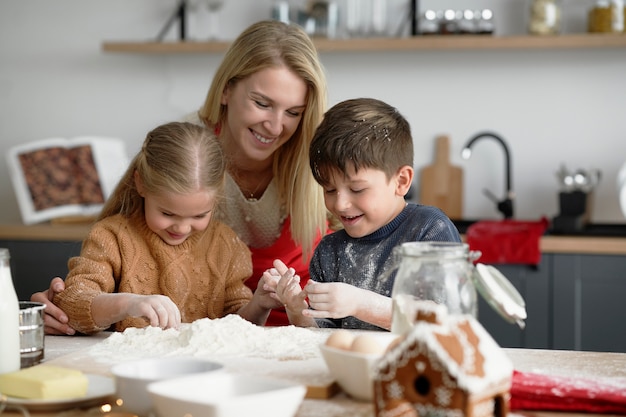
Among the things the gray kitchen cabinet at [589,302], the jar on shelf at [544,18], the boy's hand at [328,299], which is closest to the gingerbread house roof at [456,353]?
the boy's hand at [328,299]

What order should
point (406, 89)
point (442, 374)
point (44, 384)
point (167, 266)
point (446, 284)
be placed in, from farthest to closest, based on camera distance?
point (406, 89) < point (167, 266) < point (446, 284) < point (44, 384) < point (442, 374)

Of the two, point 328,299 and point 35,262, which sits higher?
point 328,299

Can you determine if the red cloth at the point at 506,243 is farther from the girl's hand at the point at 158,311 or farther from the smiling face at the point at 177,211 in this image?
the girl's hand at the point at 158,311

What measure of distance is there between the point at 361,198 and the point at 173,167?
0.39 meters

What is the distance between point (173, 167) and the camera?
1.91m

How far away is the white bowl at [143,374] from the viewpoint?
3.49 ft

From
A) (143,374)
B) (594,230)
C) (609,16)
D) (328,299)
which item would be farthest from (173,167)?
(609,16)

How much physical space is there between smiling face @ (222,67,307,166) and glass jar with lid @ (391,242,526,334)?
1.02 metres

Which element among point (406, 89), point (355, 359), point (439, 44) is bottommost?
point (355, 359)

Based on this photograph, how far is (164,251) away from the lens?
1.98m

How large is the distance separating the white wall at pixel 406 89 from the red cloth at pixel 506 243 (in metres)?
0.57

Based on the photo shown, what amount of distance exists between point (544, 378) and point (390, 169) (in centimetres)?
81

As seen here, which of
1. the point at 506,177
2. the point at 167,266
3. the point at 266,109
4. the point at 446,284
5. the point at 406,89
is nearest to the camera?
the point at 446,284

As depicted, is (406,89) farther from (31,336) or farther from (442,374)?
(442,374)
